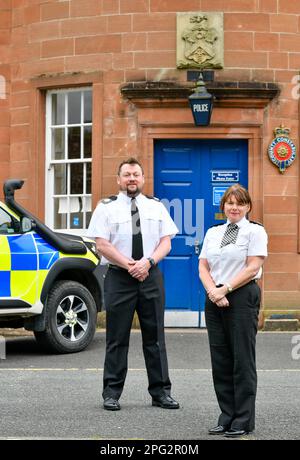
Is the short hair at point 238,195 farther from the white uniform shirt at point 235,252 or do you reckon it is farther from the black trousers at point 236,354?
the black trousers at point 236,354

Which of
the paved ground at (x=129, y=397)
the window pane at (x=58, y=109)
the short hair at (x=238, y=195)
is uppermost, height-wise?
the window pane at (x=58, y=109)

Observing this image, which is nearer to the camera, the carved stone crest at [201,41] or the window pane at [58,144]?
the carved stone crest at [201,41]

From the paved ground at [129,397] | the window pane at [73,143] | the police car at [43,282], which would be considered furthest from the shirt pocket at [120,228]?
the window pane at [73,143]

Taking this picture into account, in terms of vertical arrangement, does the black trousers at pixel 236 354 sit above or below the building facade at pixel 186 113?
below

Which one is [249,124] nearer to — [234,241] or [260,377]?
[260,377]

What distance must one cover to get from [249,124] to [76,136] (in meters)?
2.59

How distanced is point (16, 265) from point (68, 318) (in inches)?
36.5

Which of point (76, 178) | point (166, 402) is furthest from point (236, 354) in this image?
point (76, 178)

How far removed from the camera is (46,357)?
11.0 m

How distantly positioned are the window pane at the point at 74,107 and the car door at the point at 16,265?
165 inches

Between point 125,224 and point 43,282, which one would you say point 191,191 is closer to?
point 43,282

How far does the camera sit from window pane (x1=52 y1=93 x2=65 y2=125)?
49.2 ft

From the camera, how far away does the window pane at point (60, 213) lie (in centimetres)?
1492

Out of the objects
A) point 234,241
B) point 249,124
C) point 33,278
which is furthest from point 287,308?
point 234,241
